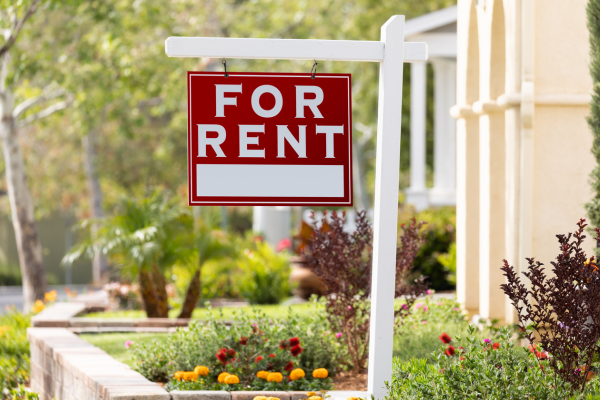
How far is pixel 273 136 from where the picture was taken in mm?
4160

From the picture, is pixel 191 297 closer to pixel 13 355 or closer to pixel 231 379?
pixel 13 355

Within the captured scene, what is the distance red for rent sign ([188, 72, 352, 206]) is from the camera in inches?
163

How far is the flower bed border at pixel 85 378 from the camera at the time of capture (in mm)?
4469

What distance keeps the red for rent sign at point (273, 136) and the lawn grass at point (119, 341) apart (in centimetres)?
235

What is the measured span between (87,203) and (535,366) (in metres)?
23.5

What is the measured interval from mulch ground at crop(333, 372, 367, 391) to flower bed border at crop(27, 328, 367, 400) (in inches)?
20.1

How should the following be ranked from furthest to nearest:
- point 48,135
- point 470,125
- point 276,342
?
point 48,135 → point 470,125 → point 276,342

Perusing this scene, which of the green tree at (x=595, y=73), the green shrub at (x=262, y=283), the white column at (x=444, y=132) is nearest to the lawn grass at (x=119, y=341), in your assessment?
the green tree at (x=595, y=73)

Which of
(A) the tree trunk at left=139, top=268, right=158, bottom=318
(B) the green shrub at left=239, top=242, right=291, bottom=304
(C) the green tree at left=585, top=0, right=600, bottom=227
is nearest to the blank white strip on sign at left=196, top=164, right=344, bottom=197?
(C) the green tree at left=585, top=0, right=600, bottom=227

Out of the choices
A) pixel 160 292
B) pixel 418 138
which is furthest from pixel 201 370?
pixel 418 138

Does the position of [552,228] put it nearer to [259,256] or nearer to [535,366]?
[535,366]

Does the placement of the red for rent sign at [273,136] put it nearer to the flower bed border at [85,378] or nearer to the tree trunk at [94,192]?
the flower bed border at [85,378]

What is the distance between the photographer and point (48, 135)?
22344 millimetres

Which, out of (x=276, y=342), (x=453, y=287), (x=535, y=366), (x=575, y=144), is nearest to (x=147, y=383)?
(x=276, y=342)
